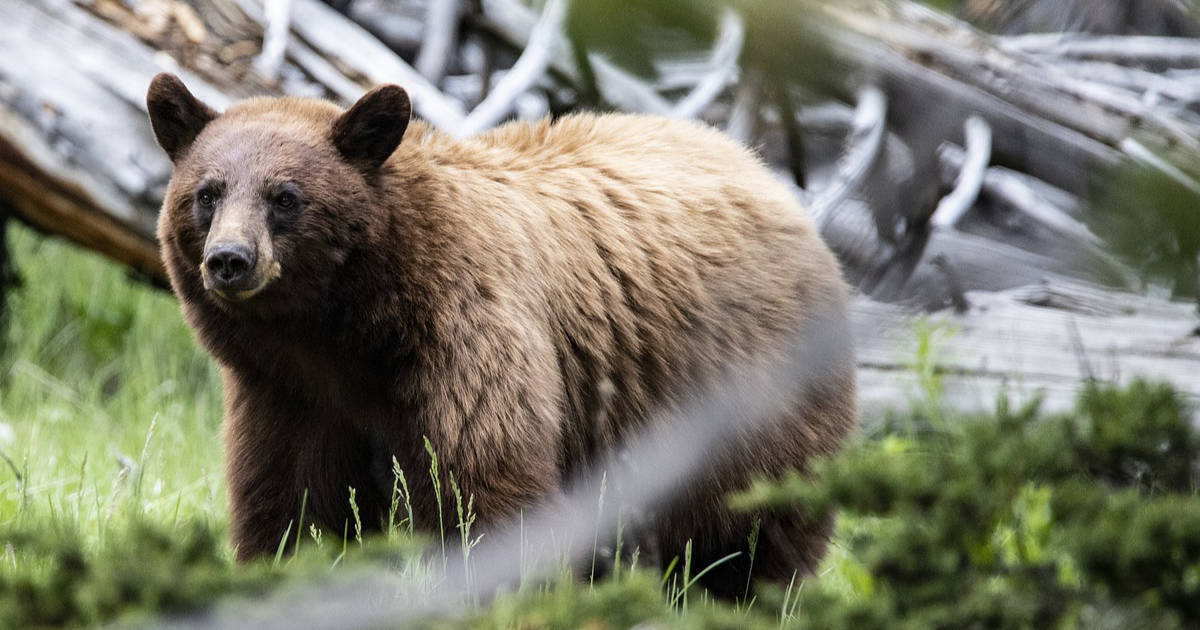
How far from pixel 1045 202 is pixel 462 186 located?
239 centimetres

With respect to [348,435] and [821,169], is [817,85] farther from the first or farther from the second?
[821,169]

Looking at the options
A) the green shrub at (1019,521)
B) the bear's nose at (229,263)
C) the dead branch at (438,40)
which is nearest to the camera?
the green shrub at (1019,521)

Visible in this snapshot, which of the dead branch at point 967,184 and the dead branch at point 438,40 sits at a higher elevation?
the dead branch at point 438,40

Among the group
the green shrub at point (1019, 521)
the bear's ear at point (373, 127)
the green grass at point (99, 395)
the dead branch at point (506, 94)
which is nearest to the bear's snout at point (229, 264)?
the bear's ear at point (373, 127)

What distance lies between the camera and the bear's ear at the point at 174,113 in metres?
3.54

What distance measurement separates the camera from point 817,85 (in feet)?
4.67

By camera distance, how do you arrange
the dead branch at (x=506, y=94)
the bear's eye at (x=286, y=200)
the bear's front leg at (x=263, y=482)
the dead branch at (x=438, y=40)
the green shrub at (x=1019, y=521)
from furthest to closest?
the dead branch at (x=438, y=40), the dead branch at (x=506, y=94), the bear's front leg at (x=263, y=482), the bear's eye at (x=286, y=200), the green shrub at (x=1019, y=521)

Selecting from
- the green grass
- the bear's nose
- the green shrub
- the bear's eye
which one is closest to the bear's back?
the bear's eye

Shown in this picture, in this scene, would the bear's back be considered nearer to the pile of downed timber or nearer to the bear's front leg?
the pile of downed timber

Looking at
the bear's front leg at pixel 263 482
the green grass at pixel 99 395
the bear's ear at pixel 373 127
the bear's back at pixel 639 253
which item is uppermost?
the bear's ear at pixel 373 127

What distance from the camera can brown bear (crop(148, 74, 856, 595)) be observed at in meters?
3.38

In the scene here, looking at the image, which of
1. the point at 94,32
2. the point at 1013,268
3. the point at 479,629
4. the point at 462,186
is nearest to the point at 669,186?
the point at 462,186

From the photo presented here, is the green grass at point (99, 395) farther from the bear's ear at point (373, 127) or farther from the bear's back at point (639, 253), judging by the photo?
the bear's back at point (639, 253)

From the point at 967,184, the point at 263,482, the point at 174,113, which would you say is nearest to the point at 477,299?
the point at 263,482
